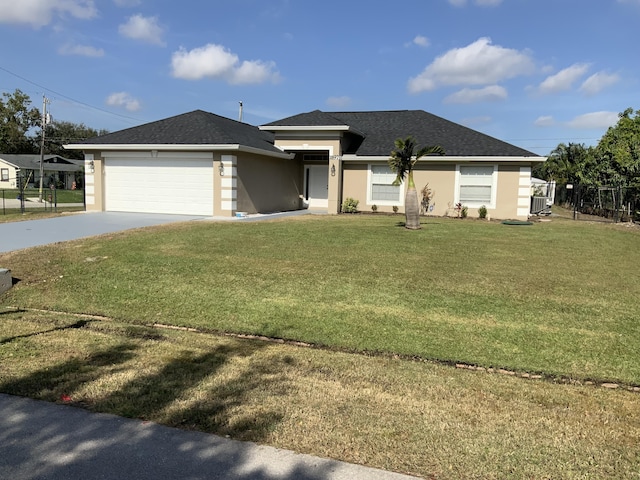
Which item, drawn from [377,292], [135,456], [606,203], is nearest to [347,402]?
[135,456]

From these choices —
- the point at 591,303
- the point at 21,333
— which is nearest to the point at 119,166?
the point at 21,333

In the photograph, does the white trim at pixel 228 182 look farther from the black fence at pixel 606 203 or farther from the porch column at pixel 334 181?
the black fence at pixel 606 203

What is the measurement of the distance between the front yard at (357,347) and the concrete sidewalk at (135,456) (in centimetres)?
15

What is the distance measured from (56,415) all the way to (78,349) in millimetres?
1592

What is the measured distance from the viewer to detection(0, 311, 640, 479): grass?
3.07 m

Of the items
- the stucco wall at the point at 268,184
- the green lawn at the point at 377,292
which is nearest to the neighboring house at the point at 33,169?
the stucco wall at the point at 268,184

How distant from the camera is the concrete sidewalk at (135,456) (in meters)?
2.83

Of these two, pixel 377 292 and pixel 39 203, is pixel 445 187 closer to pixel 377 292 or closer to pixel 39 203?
pixel 377 292

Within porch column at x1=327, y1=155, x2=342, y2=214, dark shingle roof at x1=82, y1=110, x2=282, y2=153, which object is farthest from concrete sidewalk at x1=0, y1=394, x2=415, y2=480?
porch column at x1=327, y1=155, x2=342, y2=214

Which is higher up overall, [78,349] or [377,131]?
[377,131]

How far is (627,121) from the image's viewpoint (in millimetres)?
33250

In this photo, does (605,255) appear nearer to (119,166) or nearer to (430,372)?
(430,372)

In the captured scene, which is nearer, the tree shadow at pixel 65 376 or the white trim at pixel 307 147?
the tree shadow at pixel 65 376

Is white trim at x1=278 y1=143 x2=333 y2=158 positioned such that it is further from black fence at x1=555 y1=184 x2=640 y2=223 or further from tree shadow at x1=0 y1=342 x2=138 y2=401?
tree shadow at x1=0 y1=342 x2=138 y2=401
